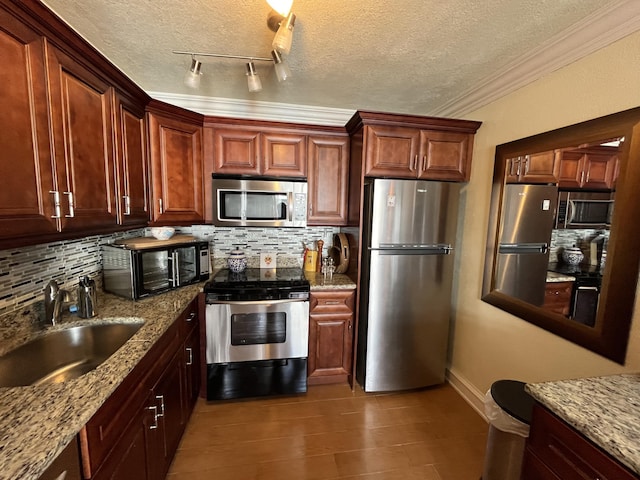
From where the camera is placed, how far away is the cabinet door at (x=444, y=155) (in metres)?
2.15

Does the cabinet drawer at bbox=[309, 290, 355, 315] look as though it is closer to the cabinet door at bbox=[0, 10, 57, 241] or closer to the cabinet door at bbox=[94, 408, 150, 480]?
the cabinet door at bbox=[94, 408, 150, 480]

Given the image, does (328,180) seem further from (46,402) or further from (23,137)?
(46,402)

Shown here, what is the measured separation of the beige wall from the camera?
4.28ft

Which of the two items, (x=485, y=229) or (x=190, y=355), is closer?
(x=190, y=355)

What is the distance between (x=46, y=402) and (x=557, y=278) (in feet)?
7.77

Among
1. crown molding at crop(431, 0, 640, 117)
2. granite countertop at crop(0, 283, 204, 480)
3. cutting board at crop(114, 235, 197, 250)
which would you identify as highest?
crown molding at crop(431, 0, 640, 117)

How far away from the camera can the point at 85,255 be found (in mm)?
1799

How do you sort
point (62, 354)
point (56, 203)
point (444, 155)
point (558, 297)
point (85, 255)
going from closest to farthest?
point (56, 203) → point (62, 354) → point (558, 297) → point (85, 255) → point (444, 155)

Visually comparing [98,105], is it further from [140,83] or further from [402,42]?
[402,42]

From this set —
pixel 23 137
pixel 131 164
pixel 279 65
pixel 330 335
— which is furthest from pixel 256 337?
pixel 279 65

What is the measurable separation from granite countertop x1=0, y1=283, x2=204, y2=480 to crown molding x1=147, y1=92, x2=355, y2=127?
187 cm

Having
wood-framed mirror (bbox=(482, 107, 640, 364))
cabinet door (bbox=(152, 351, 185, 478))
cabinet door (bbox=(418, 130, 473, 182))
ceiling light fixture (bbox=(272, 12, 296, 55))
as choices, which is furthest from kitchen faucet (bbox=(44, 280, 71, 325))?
wood-framed mirror (bbox=(482, 107, 640, 364))

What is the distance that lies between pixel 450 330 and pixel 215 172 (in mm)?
2499

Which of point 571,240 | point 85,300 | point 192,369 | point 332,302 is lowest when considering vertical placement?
point 192,369
